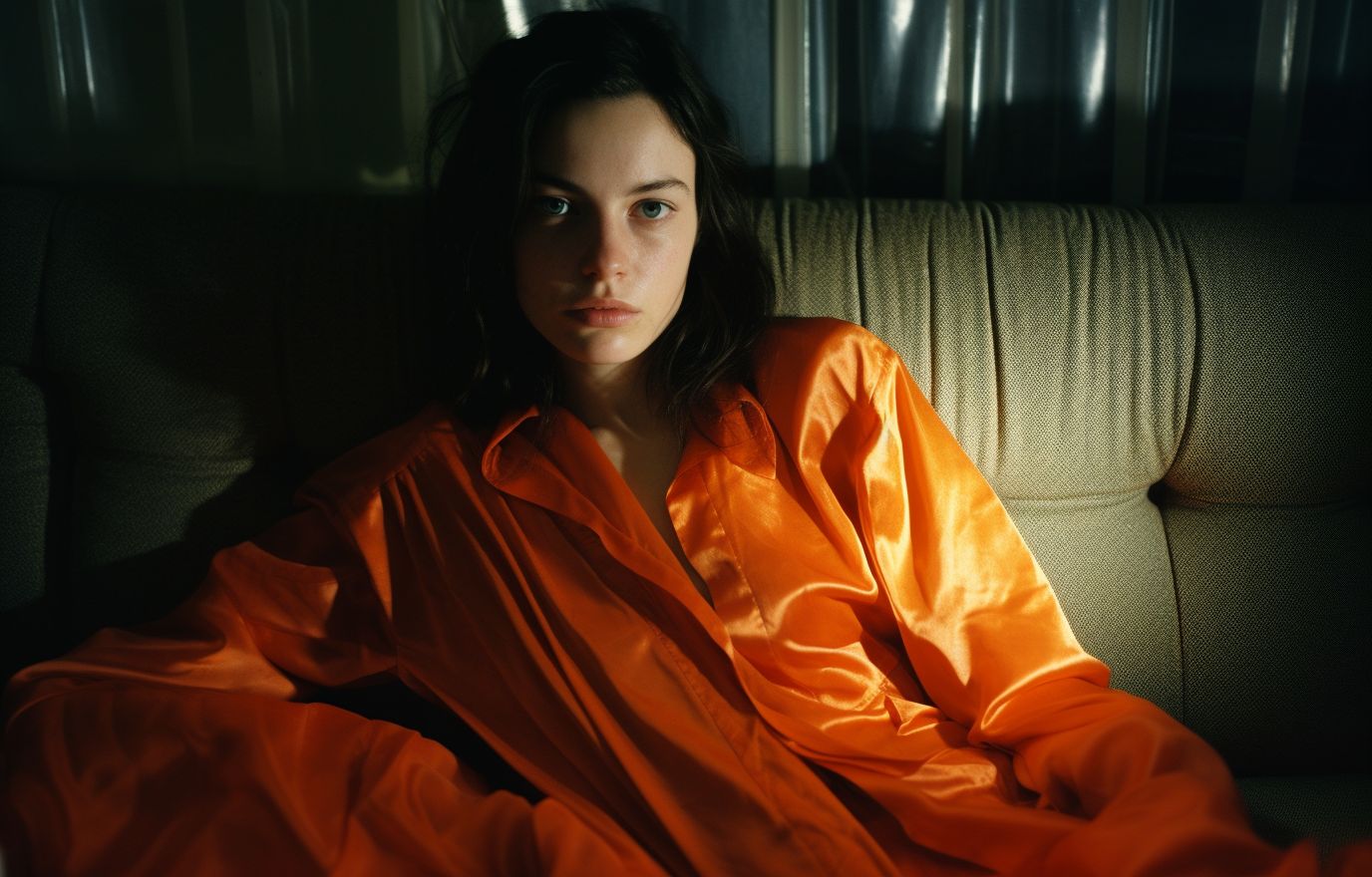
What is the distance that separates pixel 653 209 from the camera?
100cm

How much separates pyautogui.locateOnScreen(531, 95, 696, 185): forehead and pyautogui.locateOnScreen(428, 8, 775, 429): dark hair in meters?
0.01

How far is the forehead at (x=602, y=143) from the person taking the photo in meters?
0.95

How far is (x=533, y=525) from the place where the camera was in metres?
1.03

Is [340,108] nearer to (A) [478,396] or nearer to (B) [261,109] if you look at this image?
(B) [261,109]

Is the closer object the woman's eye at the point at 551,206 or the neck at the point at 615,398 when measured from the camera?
the woman's eye at the point at 551,206

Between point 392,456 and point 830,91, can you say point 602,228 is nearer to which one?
point 392,456

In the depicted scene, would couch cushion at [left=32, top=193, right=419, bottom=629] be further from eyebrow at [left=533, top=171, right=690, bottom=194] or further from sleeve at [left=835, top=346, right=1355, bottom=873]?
sleeve at [left=835, top=346, right=1355, bottom=873]

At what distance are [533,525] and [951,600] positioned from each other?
0.43 meters

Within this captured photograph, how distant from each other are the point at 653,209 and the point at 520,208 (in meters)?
0.13

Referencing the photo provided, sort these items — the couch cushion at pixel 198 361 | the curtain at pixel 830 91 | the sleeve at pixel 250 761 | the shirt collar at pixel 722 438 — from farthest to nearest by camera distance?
the curtain at pixel 830 91
the couch cushion at pixel 198 361
the shirt collar at pixel 722 438
the sleeve at pixel 250 761

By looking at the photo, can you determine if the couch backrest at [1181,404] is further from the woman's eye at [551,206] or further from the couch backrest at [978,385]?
the woman's eye at [551,206]

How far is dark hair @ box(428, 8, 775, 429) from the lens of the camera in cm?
99

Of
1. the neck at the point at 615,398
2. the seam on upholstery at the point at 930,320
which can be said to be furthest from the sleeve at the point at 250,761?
the seam on upholstery at the point at 930,320

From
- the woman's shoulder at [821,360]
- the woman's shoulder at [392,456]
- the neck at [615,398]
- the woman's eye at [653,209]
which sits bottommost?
the woman's shoulder at [392,456]
